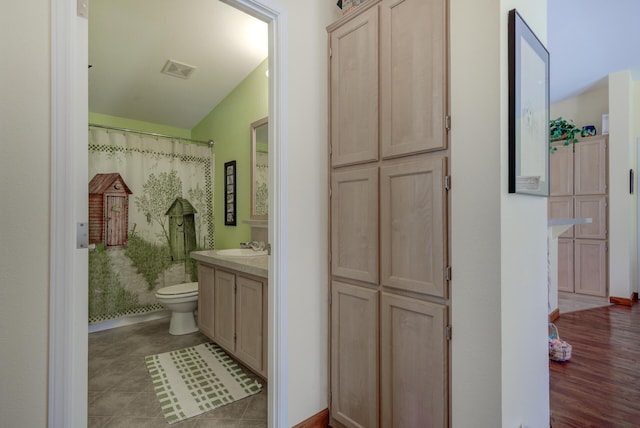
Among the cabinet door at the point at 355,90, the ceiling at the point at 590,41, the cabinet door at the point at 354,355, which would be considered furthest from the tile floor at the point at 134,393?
the ceiling at the point at 590,41

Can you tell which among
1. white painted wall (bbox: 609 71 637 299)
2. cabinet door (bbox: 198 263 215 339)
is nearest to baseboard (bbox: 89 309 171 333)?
cabinet door (bbox: 198 263 215 339)

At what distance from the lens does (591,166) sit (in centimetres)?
414

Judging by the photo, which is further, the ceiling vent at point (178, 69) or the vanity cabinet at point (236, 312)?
the ceiling vent at point (178, 69)

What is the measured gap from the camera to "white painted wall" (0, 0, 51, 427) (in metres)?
0.93

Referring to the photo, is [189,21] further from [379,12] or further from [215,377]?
[215,377]

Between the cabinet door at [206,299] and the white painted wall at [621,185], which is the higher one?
the white painted wall at [621,185]

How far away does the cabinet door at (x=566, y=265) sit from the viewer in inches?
172

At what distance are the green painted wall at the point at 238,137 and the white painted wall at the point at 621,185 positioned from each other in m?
4.40

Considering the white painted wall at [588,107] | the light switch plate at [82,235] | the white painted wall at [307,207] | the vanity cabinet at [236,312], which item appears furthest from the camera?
the white painted wall at [588,107]

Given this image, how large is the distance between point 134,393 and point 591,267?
17.8ft

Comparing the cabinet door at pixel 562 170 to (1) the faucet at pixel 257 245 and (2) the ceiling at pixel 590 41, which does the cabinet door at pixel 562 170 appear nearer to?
(2) the ceiling at pixel 590 41

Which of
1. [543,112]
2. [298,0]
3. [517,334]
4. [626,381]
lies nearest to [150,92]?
[298,0]

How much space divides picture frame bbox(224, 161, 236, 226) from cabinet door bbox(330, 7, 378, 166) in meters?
1.94

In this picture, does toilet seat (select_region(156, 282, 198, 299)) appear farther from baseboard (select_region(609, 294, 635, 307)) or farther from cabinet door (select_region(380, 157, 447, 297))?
baseboard (select_region(609, 294, 635, 307))
